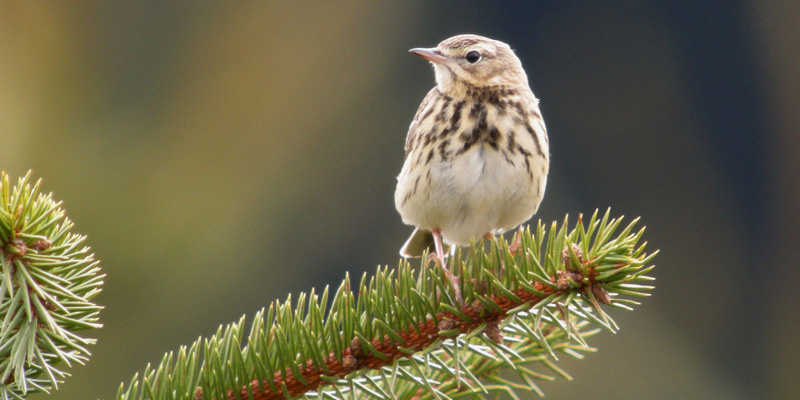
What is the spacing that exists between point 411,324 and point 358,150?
27.1 ft

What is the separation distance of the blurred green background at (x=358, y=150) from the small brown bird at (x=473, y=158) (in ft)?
7.95

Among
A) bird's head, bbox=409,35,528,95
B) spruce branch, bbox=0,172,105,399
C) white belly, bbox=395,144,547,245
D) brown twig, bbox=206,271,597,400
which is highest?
bird's head, bbox=409,35,528,95

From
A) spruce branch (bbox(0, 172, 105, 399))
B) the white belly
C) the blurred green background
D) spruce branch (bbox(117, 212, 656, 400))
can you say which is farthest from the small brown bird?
the blurred green background

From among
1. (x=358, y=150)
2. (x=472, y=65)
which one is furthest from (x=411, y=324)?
(x=358, y=150)

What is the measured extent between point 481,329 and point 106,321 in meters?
4.17

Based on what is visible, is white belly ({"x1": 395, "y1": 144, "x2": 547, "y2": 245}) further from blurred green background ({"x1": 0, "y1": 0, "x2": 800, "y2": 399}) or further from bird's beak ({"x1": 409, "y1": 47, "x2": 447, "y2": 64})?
blurred green background ({"x1": 0, "y1": 0, "x2": 800, "y2": 399})

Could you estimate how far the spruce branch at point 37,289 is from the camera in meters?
1.63

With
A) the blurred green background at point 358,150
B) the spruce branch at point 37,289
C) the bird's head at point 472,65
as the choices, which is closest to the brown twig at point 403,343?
the spruce branch at point 37,289

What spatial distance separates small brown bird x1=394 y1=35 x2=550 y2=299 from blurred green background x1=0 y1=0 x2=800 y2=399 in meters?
2.42

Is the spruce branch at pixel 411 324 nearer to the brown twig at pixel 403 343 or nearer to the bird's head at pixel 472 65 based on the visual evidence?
the brown twig at pixel 403 343

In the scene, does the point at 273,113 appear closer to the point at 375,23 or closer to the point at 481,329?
the point at 375,23

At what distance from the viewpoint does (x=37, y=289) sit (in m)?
1.65

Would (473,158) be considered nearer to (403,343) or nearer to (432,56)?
(432,56)

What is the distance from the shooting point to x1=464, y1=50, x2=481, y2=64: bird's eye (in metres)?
3.68
